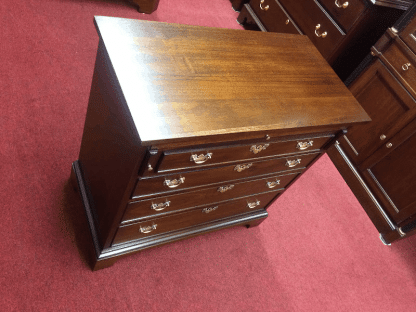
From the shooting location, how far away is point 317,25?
252cm

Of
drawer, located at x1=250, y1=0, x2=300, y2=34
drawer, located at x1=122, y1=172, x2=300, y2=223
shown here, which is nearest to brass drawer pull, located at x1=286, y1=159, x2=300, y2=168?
drawer, located at x1=122, y1=172, x2=300, y2=223

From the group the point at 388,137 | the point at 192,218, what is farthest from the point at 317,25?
the point at 192,218

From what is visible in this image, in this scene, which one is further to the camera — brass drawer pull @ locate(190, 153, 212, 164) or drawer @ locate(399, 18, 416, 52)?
drawer @ locate(399, 18, 416, 52)

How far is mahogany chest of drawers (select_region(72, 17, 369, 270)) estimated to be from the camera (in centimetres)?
106

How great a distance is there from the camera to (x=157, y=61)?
115 centimetres

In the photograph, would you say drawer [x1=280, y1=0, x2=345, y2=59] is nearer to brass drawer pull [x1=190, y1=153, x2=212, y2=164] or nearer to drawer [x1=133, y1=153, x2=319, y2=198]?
drawer [x1=133, y1=153, x2=319, y2=198]

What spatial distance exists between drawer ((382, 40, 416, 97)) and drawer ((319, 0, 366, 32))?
311mm

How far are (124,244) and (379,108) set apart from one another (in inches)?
71.2

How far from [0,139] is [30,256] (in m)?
0.64

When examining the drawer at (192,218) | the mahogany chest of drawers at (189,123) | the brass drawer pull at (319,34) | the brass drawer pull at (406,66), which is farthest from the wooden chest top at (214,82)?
the brass drawer pull at (319,34)

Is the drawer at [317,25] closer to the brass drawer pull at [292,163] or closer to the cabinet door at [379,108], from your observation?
the cabinet door at [379,108]

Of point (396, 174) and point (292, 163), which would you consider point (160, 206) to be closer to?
point (292, 163)

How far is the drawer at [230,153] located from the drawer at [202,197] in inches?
8.1

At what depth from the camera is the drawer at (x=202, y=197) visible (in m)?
1.31
